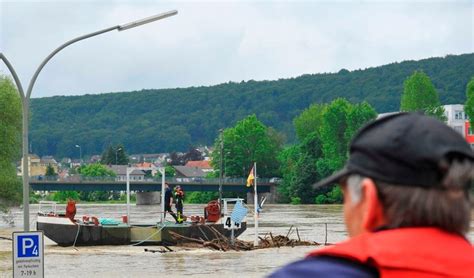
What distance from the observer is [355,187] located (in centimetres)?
260

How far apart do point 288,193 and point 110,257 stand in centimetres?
10251

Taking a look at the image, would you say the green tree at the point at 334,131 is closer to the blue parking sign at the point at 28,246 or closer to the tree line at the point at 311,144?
the tree line at the point at 311,144

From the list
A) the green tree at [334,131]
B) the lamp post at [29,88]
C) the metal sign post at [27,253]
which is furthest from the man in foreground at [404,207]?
the green tree at [334,131]

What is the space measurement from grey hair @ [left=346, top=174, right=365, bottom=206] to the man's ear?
28mm

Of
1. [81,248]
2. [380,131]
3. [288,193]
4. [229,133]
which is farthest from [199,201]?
[380,131]

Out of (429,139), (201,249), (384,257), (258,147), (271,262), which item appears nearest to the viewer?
(384,257)

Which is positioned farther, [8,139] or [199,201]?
[199,201]

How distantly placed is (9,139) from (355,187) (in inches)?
2509

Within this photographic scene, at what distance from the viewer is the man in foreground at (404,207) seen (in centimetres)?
241

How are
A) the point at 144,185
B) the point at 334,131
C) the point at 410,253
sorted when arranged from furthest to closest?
the point at 144,185 → the point at 334,131 → the point at 410,253

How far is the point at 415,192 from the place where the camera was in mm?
2498

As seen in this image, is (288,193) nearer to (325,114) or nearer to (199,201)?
(325,114)

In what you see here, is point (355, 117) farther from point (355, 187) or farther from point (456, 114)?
point (355, 187)

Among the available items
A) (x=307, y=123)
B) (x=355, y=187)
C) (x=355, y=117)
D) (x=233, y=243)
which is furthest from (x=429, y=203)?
(x=307, y=123)
